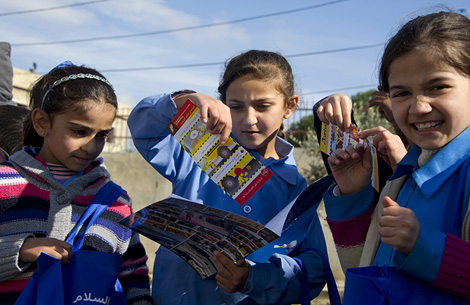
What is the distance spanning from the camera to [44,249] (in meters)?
1.77

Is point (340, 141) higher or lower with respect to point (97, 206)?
higher

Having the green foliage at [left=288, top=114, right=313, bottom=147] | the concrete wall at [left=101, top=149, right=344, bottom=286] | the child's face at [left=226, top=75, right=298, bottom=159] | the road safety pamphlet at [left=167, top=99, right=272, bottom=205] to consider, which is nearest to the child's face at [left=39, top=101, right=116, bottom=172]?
the road safety pamphlet at [left=167, top=99, right=272, bottom=205]

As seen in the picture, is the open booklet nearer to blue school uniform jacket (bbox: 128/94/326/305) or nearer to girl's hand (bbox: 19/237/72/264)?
blue school uniform jacket (bbox: 128/94/326/305)

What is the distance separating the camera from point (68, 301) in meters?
1.72

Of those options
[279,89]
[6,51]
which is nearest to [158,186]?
[6,51]

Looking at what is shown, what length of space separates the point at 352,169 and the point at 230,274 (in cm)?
61

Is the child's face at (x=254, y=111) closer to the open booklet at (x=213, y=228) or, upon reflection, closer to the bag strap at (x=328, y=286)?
the open booklet at (x=213, y=228)

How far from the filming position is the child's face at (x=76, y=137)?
81.4 inches

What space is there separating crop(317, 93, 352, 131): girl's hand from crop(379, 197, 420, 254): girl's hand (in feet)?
1.60

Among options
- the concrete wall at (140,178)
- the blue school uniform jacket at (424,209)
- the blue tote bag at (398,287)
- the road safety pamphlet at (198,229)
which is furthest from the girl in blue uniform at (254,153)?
the concrete wall at (140,178)

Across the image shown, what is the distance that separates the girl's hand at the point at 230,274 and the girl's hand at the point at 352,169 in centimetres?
49

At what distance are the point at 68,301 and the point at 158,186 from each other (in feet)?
21.7

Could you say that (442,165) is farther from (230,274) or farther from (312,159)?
(312,159)

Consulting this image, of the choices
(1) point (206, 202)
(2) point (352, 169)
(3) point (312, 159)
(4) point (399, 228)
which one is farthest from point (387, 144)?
(3) point (312, 159)
